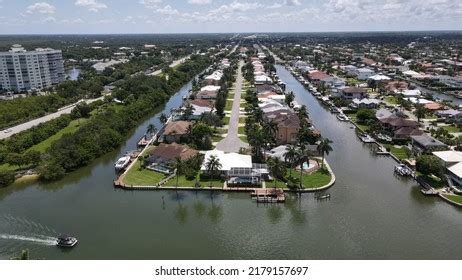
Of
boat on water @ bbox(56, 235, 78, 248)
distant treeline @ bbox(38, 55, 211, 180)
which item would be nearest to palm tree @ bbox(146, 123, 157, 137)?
distant treeline @ bbox(38, 55, 211, 180)

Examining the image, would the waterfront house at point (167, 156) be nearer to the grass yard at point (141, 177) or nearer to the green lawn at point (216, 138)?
the grass yard at point (141, 177)

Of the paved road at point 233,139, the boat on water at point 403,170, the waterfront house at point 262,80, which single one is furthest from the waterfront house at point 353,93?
the boat on water at point 403,170

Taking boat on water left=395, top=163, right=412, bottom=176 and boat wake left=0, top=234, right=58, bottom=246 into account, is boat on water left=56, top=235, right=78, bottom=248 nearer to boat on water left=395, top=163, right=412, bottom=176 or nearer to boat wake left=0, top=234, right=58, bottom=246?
boat wake left=0, top=234, right=58, bottom=246

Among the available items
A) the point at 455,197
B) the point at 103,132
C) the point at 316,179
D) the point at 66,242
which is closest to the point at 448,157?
the point at 455,197

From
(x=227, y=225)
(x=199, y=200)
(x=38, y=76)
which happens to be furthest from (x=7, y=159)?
(x=38, y=76)

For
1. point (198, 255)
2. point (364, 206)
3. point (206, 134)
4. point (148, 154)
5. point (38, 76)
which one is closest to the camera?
point (198, 255)

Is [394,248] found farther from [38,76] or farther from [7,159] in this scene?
[38,76]
